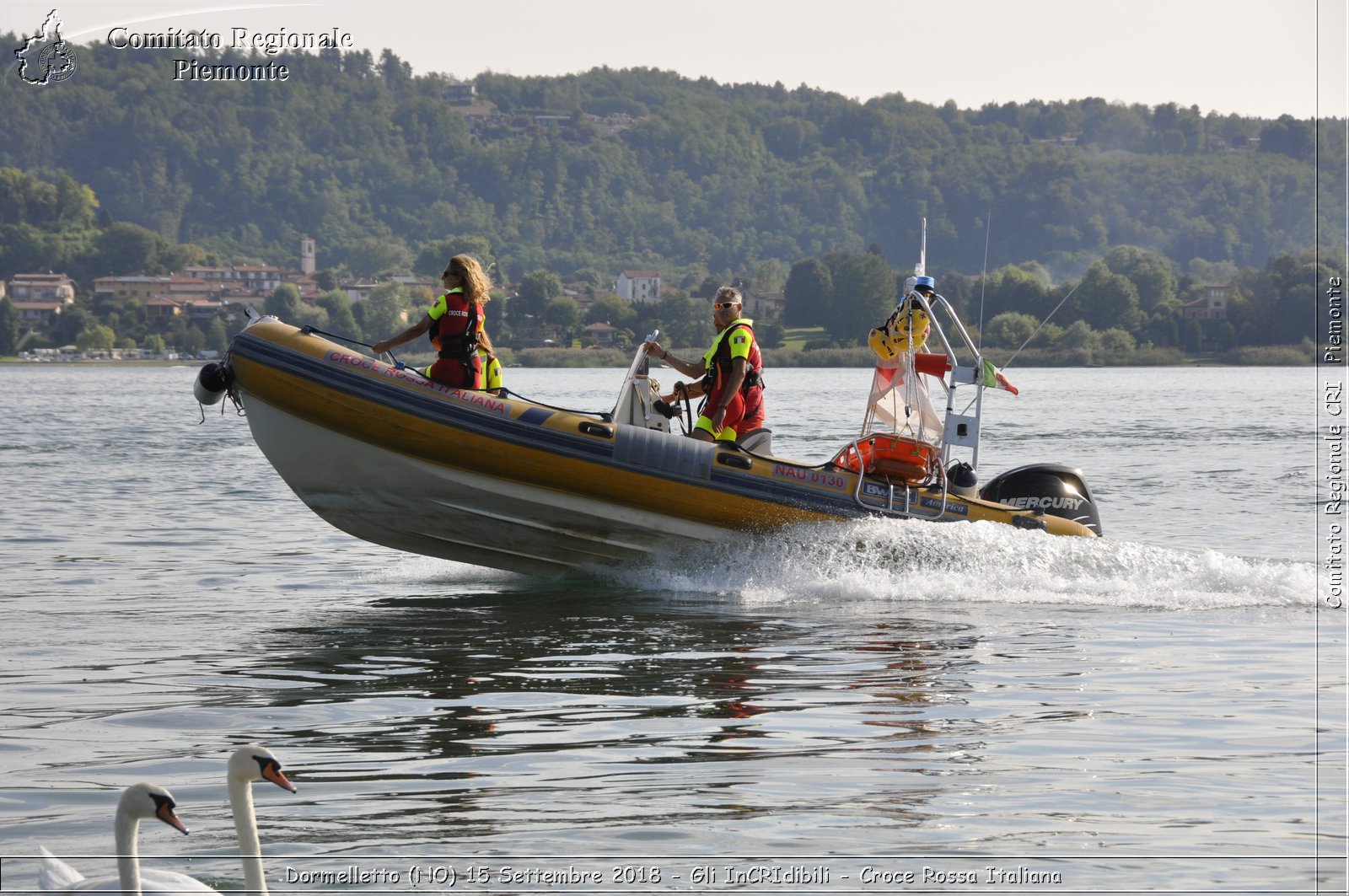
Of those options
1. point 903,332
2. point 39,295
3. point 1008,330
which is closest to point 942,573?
point 903,332

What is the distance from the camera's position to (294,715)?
5879mm

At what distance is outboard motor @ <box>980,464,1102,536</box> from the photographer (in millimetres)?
9320

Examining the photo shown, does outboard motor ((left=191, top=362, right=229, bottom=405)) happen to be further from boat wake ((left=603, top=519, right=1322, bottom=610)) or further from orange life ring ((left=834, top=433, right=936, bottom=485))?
orange life ring ((left=834, top=433, right=936, bottom=485))

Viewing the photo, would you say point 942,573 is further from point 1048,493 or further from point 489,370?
point 489,370

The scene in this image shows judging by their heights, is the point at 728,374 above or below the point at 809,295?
below

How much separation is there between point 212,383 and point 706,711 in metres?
3.67

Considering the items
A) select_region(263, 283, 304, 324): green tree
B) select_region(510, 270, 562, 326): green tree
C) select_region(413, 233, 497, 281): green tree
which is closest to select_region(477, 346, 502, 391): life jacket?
select_region(510, 270, 562, 326): green tree

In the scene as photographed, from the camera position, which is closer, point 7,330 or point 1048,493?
point 1048,493

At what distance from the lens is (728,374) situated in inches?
337

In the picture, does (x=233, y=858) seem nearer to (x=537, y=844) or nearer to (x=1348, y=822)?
(x=537, y=844)

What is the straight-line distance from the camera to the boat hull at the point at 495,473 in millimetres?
8266

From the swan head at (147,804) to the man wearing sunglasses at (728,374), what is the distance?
529 cm

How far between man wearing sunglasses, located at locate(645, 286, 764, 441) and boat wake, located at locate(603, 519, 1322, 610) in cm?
68

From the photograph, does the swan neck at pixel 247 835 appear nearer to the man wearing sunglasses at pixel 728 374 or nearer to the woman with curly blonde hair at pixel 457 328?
the woman with curly blonde hair at pixel 457 328
